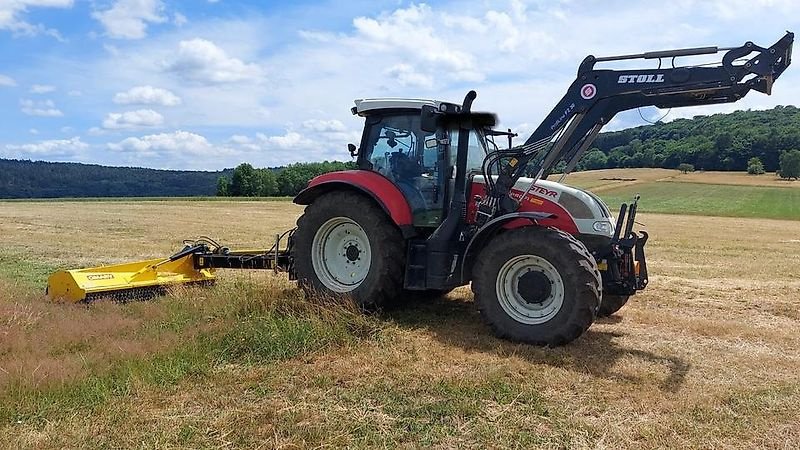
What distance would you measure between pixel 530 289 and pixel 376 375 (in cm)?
174

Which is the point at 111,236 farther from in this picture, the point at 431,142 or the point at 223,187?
the point at 223,187

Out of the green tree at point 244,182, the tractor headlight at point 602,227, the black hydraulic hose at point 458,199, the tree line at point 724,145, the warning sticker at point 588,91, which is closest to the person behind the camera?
the warning sticker at point 588,91

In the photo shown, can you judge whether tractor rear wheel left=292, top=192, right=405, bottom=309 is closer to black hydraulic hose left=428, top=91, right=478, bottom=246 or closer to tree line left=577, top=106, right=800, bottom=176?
black hydraulic hose left=428, top=91, right=478, bottom=246

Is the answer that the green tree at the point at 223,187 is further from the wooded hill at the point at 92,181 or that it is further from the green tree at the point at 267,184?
the green tree at the point at 267,184

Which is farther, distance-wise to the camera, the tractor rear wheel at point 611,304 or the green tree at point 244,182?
the green tree at point 244,182

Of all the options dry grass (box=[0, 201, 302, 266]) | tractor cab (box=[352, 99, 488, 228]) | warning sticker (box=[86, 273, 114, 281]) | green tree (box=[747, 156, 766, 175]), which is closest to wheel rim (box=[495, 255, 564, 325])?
tractor cab (box=[352, 99, 488, 228])

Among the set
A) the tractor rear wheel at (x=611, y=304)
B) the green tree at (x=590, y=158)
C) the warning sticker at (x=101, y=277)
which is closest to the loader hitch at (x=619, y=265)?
the tractor rear wheel at (x=611, y=304)

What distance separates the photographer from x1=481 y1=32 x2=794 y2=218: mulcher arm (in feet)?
18.7

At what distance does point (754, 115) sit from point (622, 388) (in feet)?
224

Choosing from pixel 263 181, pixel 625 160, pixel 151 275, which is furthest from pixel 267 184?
pixel 151 275

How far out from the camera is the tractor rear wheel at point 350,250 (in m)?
6.75

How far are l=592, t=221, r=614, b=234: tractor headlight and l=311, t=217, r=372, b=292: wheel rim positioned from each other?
2.32 metres

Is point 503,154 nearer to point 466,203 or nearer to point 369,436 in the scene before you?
point 466,203

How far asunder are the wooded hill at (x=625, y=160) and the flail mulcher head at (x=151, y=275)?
13.7ft
